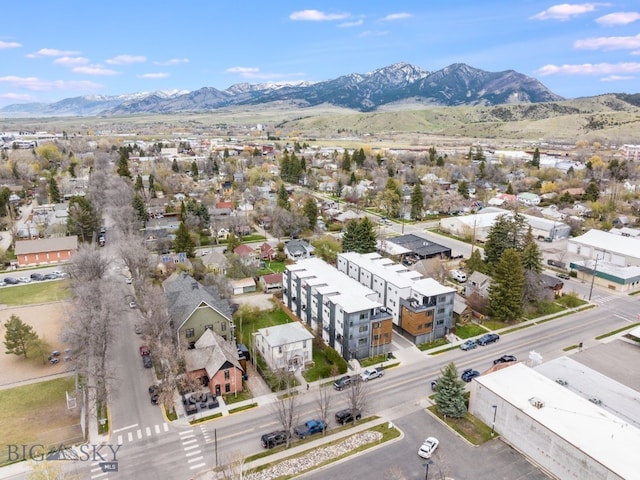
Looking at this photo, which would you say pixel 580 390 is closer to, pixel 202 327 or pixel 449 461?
pixel 449 461

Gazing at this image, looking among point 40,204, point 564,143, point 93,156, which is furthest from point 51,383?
point 564,143

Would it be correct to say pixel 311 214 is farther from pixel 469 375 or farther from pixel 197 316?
pixel 469 375

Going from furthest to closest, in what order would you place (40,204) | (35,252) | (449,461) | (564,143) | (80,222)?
(564,143)
(40,204)
(80,222)
(35,252)
(449,461)

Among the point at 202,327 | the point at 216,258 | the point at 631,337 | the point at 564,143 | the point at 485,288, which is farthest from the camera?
the point at 564,143

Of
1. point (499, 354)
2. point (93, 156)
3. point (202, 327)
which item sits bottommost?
point (499, 354)

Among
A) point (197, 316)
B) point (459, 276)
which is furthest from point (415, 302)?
point (197, 316)
